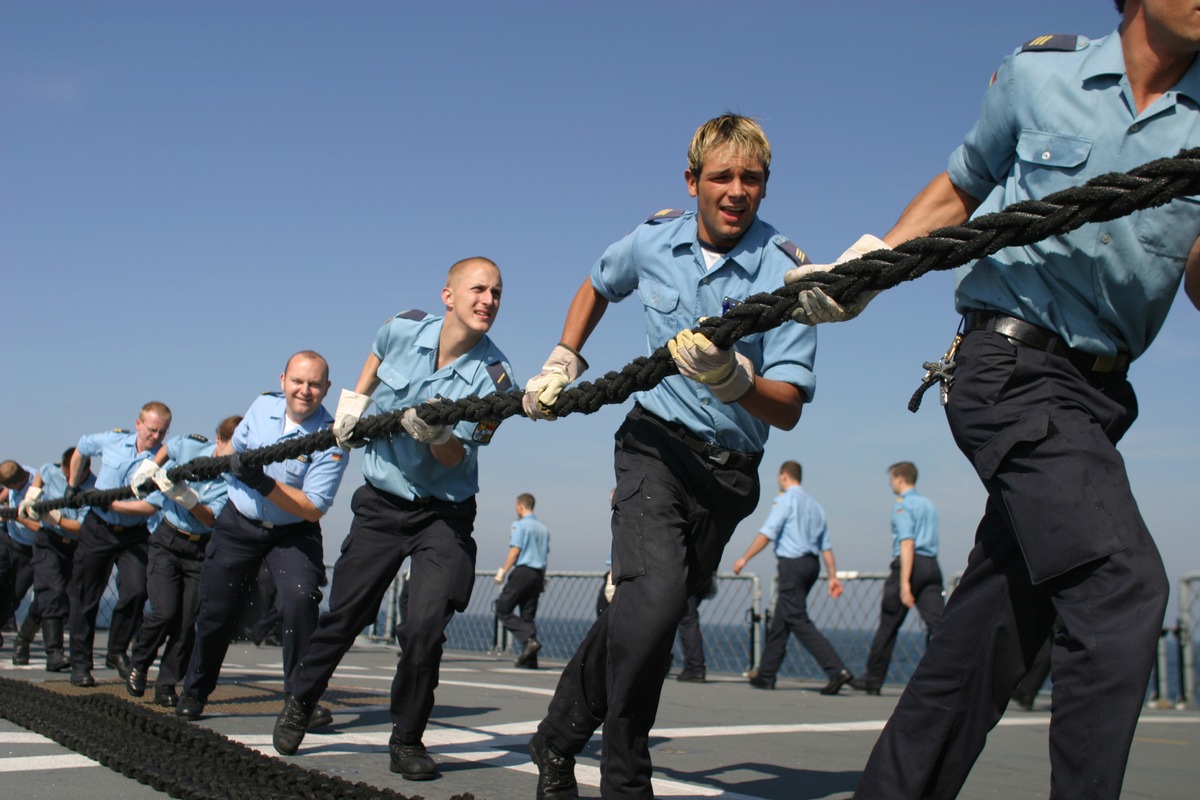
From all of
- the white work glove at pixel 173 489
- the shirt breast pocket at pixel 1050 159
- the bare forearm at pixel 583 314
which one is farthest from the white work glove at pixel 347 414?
the shirt breast pocket at pixel 1050 159

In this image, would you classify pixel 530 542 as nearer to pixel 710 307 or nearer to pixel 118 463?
pixel 118 463

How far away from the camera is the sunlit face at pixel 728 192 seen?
3.60 metres

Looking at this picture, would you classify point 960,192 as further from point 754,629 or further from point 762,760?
point 754,629

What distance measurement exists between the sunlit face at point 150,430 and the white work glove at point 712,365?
6.88 metres

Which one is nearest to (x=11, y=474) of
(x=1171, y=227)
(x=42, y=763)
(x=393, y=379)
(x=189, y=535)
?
(x=189, y=535)

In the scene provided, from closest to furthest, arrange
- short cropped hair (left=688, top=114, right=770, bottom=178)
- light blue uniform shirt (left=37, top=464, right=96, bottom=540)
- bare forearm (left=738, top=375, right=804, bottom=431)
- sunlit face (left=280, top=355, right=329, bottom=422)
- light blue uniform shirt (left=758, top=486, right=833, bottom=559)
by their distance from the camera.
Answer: bare forearm (left=738, top=375, right=804, bottom=431) → short cropped hair (left=688, top=114, right=770, bottom=178) → sunlit face (left=280, top=355, right=329, bottom=422) → light blue uniform shirt (left=37, top=464, right=96, bottom=540) → light blue uniform shirt (left=758, top=486, right=833, bottom=559)

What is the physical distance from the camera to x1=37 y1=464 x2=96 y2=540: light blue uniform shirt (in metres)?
10.1

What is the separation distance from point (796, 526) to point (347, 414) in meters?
6.95

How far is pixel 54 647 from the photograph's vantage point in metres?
9.73

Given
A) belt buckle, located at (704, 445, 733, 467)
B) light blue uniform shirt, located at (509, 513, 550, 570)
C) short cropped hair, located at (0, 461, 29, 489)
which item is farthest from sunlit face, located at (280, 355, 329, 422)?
light blue uniform shirt, located at (509, 513, 550, 570)

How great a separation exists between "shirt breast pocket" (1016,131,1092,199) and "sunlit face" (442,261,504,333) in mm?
2844

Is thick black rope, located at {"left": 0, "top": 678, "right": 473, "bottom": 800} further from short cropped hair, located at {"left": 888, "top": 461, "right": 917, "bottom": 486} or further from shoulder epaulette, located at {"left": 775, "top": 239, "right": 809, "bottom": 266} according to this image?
short cropped hair, located at {"left": 888, "top": 461, "right": 917, "bottom": 486}

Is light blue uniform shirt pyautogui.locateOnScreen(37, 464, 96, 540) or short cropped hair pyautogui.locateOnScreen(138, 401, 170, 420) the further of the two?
light blue uniform shirt pyautogui.locateOnScreen(37, 464, 96, 540)

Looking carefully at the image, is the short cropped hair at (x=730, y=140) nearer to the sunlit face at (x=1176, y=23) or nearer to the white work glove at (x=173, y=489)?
the sunlit face at (x=1176, y=23)
